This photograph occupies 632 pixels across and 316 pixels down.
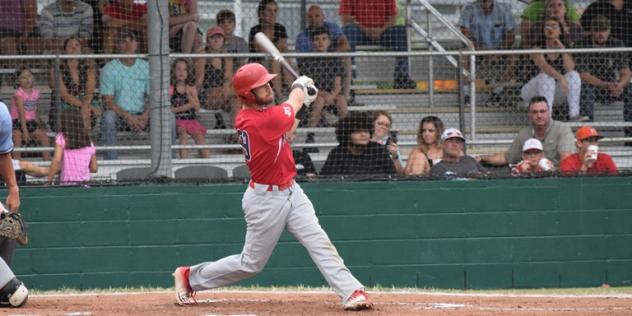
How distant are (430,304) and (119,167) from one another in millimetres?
4075

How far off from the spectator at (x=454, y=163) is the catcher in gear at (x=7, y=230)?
450 cm

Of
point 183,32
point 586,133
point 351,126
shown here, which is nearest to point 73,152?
point 183,32

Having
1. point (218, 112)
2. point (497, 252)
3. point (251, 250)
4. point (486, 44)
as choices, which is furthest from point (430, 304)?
point (486, 44)

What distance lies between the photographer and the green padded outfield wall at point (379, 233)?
10.7 meters

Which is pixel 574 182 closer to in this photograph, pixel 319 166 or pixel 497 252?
pixel 497 252

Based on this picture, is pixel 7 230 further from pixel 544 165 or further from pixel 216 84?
pixel 544 165

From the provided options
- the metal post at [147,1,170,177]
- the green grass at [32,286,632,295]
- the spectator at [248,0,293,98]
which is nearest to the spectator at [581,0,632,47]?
the green grass at [32,286,632,295]

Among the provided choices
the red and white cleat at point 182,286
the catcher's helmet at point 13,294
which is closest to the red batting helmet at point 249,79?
the red and white cleat at point 182,286

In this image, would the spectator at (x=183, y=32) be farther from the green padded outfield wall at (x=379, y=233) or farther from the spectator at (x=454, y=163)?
the spectator at (x=454, y=163)

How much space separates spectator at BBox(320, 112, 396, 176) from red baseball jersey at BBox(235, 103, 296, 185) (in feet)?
10.5

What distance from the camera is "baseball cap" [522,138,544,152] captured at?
11.1 meters

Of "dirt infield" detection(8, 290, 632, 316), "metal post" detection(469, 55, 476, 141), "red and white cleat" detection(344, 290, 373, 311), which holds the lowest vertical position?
"dirt infield" detection(8, 290, 632, 316)

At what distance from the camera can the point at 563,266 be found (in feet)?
36.7

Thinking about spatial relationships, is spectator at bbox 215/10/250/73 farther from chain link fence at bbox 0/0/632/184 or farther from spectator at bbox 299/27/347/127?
spectator at bbox 299/27/347/127
